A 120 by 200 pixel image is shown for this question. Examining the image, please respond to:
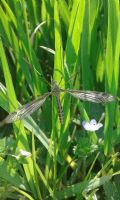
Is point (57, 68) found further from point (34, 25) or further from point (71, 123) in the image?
point (34, 25)

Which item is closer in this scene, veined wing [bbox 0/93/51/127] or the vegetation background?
veined wing [bbox 0/93/51/127]

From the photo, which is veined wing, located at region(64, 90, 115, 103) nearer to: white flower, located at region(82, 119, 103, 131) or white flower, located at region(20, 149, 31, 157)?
white flower, located at region(82, 119, 103, 131)

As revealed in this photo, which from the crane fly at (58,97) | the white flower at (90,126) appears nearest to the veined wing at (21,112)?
the crane fly at (58,97)

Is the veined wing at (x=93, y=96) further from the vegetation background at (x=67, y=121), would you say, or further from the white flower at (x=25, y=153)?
the white flower at (x=25, y=153)

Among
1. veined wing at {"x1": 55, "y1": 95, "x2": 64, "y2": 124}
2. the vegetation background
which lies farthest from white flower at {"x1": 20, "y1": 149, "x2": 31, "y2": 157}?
veined wing at {"x1": 55, "y1": 95, "x2": 64, "y2": 124}

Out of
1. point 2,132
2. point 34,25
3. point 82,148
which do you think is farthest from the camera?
point 34,25

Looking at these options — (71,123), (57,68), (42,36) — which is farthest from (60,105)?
(42,36)
